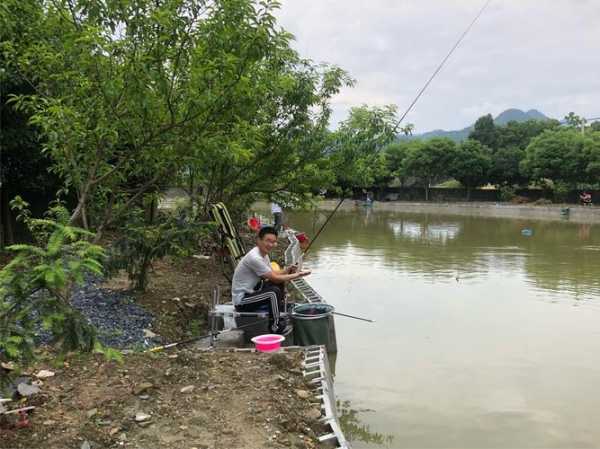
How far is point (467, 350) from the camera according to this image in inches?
263

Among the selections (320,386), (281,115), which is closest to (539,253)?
(281,115)

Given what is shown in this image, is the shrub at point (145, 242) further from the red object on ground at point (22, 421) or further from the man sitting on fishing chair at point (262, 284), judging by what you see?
the red object on ground at point (22, 421)

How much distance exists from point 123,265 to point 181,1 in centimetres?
313

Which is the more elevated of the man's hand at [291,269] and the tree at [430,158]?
the tree at [430,158]

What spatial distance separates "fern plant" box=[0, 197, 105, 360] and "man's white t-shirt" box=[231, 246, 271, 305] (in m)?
2.62

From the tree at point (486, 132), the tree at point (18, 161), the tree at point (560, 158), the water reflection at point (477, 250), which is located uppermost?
the tree at point (486, 132)

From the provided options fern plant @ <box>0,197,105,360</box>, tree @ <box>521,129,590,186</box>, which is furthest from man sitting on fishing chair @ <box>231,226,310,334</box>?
tree @ <box>521,129,590,186</box>

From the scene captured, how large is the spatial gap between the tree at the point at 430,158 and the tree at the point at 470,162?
0.45 m

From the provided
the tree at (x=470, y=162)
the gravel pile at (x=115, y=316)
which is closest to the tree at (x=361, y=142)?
the gravel pile at (x=115, y=316)

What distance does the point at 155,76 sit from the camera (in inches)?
154

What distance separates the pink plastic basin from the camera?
4789mm

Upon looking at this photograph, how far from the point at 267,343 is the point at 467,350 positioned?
9.93 ft

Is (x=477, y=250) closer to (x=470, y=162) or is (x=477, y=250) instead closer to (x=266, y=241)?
(x=266, y=241)

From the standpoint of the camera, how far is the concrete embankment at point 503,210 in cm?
2900
